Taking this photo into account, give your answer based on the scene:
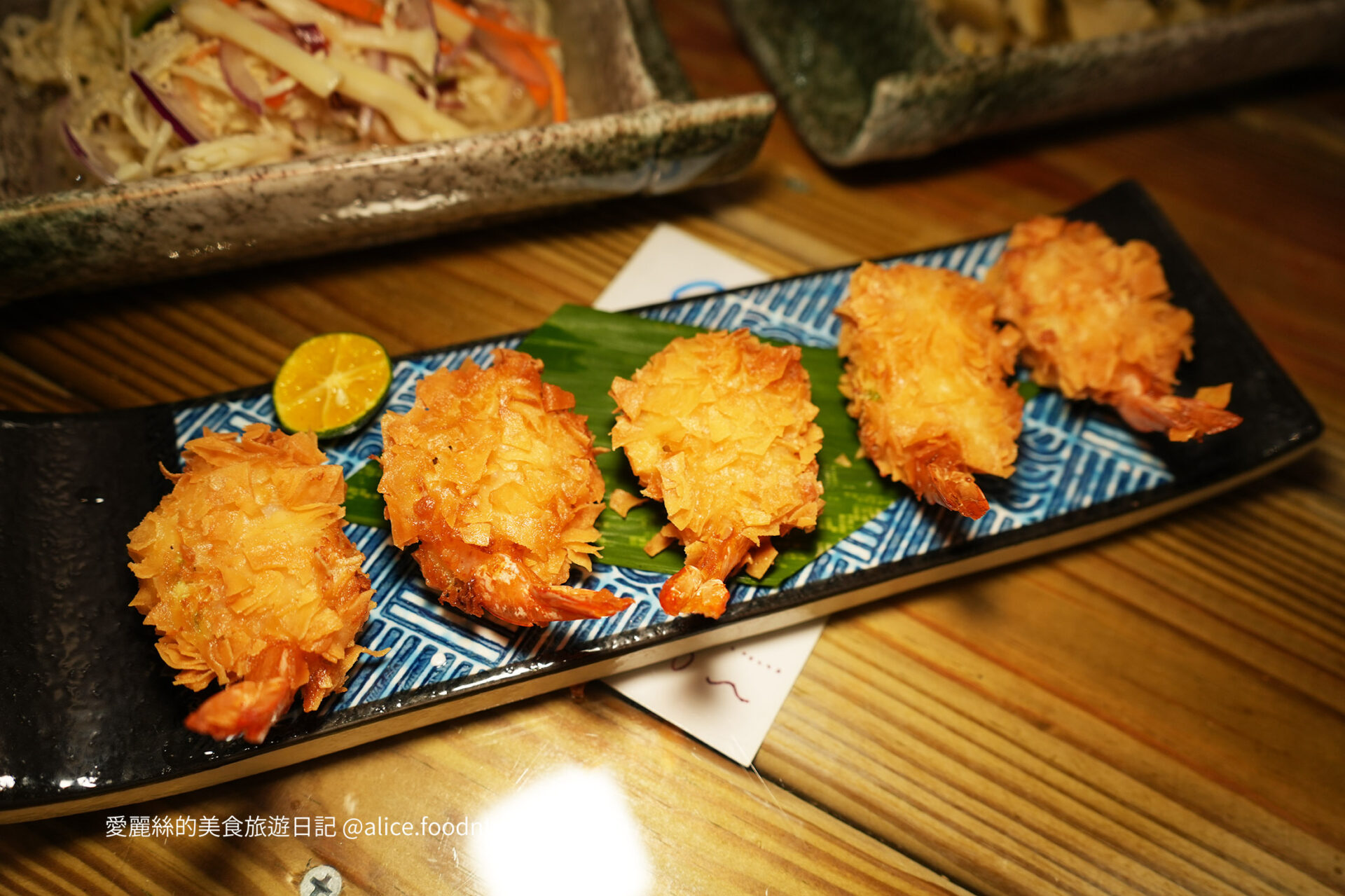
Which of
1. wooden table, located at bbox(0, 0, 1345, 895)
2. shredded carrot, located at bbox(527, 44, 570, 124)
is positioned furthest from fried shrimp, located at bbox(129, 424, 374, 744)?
shredded carrot, located at bbox(527, 44, 570, 124)

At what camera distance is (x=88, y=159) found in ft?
10.0

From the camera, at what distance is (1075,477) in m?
3.02

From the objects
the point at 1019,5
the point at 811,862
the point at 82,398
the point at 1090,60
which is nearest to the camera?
the point at 811,862

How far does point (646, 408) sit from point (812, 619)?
0.94m

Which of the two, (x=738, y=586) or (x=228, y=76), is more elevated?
(x=228, y=76)

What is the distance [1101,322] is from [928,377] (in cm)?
78

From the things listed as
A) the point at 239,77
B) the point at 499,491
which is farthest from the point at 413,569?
the point at 239,77

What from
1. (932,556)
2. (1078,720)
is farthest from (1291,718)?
(932,556)

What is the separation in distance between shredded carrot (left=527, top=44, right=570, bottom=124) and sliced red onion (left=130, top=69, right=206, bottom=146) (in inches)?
54.7

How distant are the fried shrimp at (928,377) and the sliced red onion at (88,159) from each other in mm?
2759

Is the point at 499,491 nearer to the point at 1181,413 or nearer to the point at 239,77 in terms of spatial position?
the point at 239,77

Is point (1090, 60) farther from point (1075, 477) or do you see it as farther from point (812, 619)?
point (812, 619)

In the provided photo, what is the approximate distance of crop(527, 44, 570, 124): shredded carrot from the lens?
3.64 m

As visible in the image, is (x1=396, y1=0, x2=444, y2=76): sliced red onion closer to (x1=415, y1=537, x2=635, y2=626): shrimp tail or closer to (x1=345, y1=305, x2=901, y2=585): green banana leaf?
(x1=345, y1=305, x2=901, y2=585): green banana leaf
